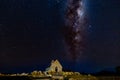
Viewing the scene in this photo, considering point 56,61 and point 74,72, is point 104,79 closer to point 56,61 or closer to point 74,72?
point 74,72

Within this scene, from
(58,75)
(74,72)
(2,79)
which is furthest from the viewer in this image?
(74,72)

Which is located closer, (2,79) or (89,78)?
(2,79)

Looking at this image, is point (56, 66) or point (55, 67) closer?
point (55, 67)

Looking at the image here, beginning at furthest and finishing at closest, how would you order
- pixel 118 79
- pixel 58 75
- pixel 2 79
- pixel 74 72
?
pixel 74 72
pixel 58 75
pixel 118 79
pixel 2 79

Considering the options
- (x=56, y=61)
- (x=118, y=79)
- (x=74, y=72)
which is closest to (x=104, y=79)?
(x=118, y=79)

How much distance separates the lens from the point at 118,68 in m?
67.3

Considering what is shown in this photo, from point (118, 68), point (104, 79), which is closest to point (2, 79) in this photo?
point (104, 79)

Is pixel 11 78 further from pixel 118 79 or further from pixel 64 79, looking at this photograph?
pixel 118 79

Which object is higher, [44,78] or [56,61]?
[56,61]

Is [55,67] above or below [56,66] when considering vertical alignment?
below

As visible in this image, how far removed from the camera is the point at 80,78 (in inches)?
2210

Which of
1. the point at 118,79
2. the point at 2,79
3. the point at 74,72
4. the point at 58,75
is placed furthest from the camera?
the point at 74,72

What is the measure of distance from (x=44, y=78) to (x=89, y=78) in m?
7.41

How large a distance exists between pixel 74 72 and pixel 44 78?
10.8 metres
